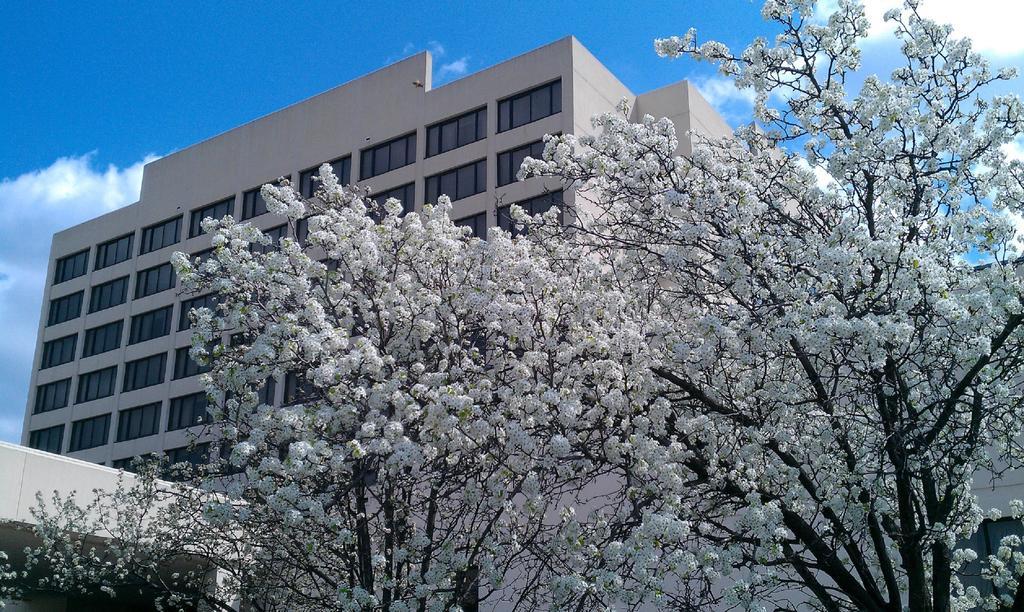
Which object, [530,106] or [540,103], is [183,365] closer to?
[530,106]

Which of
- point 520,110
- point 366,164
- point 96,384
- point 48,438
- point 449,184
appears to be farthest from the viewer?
point 48,438

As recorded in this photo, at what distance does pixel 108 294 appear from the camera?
1961 inches

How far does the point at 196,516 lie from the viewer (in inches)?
575

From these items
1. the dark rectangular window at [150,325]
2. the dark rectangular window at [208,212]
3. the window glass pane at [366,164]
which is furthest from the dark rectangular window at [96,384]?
the window glass pane at [366,164]

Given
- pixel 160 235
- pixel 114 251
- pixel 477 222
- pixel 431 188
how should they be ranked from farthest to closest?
pixel 114 251 → pixel 160 235 → pixel 431 188 → pixel 477 222

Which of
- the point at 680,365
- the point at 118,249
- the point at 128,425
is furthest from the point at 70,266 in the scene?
the point at 680,365

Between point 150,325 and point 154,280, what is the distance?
7.06ft

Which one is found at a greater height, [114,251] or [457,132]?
[114,251]

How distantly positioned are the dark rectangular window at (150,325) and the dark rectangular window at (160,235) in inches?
121

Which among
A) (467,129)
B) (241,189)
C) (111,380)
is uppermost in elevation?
(241,189)

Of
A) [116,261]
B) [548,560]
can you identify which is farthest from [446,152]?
[548,560]

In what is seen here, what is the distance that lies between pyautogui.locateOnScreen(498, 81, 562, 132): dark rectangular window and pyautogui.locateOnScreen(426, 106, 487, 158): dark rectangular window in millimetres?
900

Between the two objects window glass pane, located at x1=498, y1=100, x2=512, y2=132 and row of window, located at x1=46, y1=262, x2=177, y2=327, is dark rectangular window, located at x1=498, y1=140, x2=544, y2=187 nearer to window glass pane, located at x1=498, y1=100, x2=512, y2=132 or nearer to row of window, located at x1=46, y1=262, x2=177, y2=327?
window glass pane, located at x1=498, y1=100, x2=512, y2=132

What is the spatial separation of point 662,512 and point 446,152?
2905 cm
